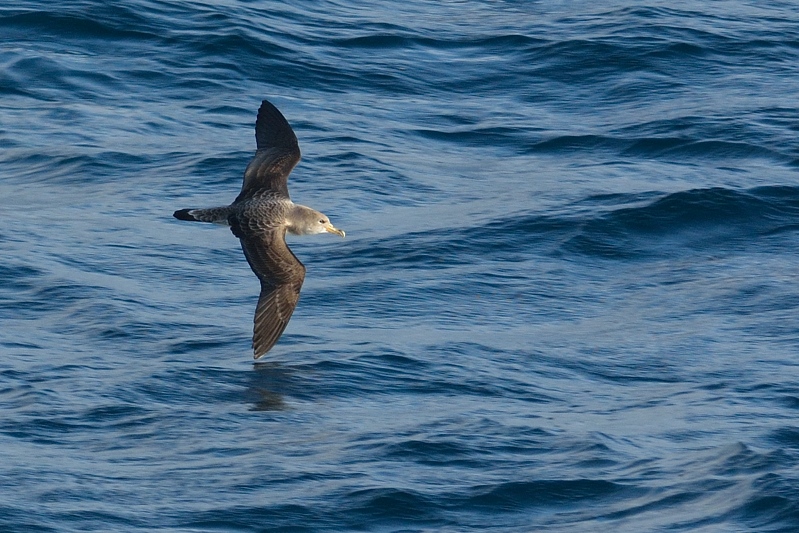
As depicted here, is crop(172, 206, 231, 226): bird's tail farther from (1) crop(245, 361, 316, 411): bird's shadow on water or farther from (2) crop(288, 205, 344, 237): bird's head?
(1) crop(245, 361, 316, 411): bird's shadow on water

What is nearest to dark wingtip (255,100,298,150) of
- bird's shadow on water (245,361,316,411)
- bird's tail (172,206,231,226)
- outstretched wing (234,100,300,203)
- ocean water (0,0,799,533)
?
outstretched wing (234,100,300,203)

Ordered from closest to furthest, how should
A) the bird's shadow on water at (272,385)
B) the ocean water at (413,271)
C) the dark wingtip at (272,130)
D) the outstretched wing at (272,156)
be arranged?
1. the ocean water at (413,271)
2. the bird's shadow on water at (272,385)
3. the outstretched wing at (272,156)
4. the dark wingtip at (272,130)

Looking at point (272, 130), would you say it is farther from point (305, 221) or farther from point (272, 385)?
point (272, 385)

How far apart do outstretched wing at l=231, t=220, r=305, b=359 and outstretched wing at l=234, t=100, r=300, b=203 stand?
742 millimetres

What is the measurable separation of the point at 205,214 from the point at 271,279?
727mm

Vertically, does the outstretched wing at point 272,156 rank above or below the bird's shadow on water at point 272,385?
above

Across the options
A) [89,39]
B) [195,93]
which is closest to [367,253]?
[195,93]

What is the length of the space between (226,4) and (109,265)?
6651 millimetres

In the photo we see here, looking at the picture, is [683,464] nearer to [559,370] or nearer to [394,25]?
[559,370]

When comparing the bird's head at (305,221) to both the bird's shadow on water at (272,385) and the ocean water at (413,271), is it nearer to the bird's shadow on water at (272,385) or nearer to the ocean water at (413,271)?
the ocean water at (413,271)

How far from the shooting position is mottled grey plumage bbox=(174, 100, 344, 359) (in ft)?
38.2

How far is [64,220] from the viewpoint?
574 inches

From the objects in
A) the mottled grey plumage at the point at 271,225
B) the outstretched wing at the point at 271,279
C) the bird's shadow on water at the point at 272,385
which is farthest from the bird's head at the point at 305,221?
the bird's shadow on water at the point at 272,385

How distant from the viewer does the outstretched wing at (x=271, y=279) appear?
1160cm
